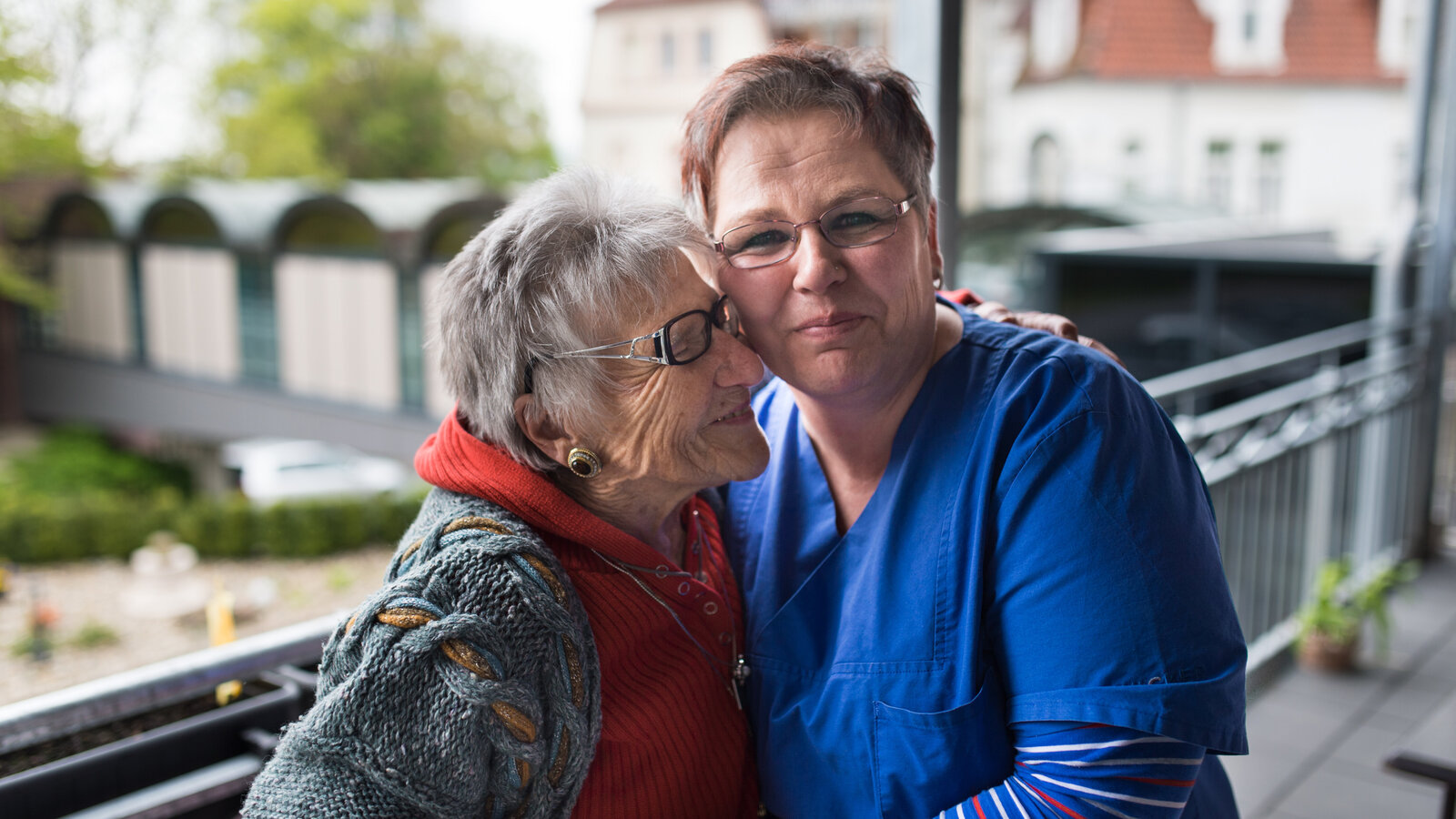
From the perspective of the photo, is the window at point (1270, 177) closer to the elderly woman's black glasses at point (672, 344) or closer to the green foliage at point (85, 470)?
the elderly woman's black glasses at point (672, 344)

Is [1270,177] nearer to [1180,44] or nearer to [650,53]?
[1180,44]

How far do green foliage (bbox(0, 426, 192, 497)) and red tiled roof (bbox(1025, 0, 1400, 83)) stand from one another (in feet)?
A: 49.2

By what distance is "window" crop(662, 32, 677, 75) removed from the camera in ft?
30.7

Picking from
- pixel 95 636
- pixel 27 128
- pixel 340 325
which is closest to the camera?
pixel 95 636

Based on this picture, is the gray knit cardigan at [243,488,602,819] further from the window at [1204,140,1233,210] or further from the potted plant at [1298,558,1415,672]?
the window at [1204,140,1233,210]

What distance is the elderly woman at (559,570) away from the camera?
839 millimetres

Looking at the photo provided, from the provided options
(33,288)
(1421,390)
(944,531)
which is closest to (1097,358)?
(944,531)

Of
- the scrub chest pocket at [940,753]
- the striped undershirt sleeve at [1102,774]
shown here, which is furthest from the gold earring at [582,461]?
the striped undershirt sleeve at [1102,774]

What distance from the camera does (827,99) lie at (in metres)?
1.00

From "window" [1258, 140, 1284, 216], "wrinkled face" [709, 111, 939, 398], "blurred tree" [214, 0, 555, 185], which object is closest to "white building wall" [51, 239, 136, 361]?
"blurred tree" [214, 0, 555, 185]

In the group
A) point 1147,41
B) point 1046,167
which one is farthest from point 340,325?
point 1147,41

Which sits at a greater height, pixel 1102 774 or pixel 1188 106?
pixel 1188 106

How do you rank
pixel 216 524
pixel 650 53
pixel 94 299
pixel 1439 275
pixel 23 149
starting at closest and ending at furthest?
pixel 1439 275 → pixel 650 53 → pixel 216 524 → pixel 23 149 → pixel 94 299

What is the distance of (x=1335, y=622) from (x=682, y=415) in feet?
9.90
